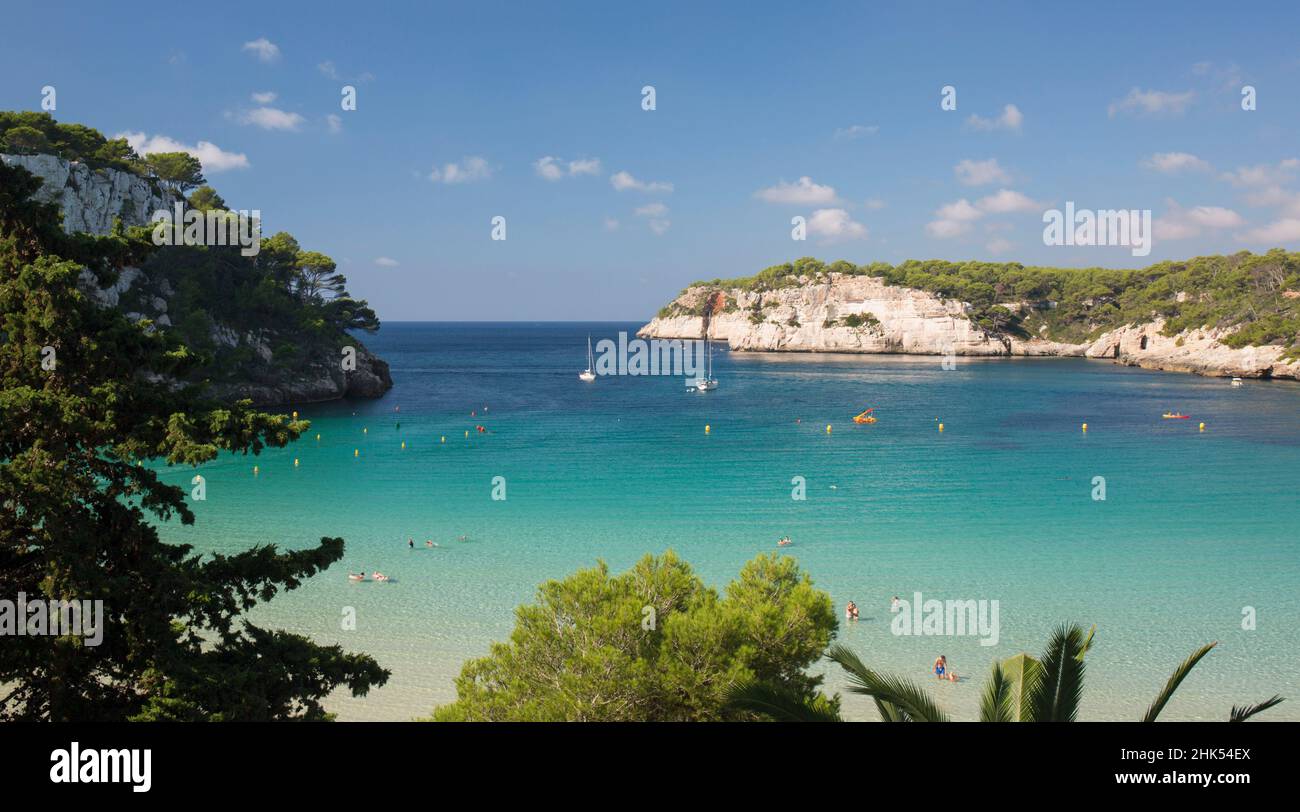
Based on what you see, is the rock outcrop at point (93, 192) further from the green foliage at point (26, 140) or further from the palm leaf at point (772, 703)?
the palm leaf at point (772, 703)

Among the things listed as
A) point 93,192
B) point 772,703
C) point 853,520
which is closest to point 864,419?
point 853,520

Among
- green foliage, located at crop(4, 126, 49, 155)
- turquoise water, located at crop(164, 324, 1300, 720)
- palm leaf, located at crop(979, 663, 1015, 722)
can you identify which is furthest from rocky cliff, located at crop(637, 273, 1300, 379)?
green foliage, located at crop(4, 126, 49, 155)

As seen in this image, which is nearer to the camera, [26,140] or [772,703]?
[772,703]

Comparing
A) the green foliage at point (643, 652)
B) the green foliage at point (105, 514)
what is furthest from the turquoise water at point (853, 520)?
the green foliage at point (105, 514)

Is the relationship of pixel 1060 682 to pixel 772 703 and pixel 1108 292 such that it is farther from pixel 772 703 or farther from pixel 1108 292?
pixel 1108 292
